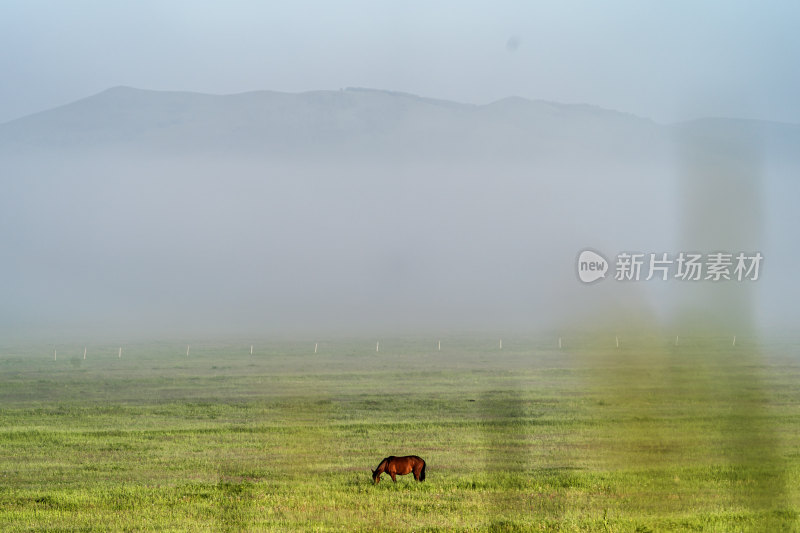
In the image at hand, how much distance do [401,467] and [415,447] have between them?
6.52 metres

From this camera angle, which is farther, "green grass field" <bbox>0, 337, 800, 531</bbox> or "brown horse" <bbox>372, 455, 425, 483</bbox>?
"brown horse" <bbox>372, 455, 425, 483</bbox>

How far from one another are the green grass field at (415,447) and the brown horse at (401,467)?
216 millimetres

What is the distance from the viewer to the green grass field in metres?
17.3

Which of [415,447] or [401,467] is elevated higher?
[415,447]

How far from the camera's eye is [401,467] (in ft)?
61.9

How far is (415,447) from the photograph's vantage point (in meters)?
25.3

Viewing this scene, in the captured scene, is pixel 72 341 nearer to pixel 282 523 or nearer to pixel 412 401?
pixel 412 401

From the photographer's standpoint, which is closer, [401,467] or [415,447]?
[401,467]

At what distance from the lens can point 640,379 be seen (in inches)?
1673

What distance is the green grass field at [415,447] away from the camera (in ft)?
56.7

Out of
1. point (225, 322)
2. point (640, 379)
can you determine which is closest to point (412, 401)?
point (640, 379)

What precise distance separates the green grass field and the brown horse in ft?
0.71

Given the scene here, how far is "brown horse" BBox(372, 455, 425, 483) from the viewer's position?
18766 mm

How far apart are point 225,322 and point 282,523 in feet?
272
